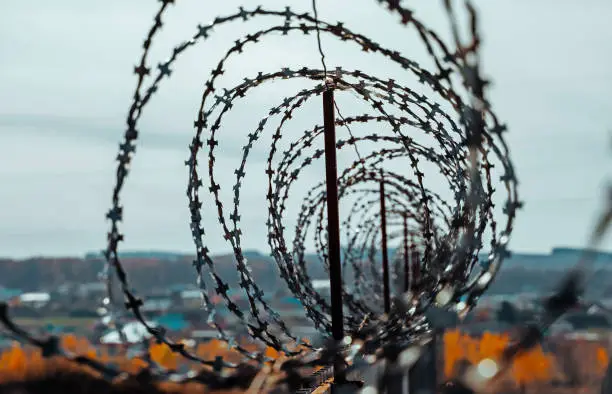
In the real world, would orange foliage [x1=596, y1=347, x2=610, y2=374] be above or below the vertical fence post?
below

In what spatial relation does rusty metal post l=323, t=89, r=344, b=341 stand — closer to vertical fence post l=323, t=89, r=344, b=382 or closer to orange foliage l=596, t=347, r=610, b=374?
vertical fence post l=323, t=89, r=344, b=382

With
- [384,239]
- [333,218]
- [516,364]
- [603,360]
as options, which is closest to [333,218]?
[333,218]

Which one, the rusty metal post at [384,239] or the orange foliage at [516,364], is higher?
the rusty metal post at [384,239]

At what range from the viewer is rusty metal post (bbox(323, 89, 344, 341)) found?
609 centimetres

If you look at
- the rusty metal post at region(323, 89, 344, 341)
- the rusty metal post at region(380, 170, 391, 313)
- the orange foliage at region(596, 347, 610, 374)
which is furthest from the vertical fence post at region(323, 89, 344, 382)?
the rusty metal post at region(380, 170, 391, 313)

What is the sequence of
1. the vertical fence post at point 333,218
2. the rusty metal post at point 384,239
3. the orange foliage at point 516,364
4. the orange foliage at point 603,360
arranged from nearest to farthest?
the orange foliage at point 603,360
the vertical fence post at point 333,218
the rusty metal post at point 384,239
the orange foliage at point 516,364

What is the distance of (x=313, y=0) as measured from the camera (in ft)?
16.5

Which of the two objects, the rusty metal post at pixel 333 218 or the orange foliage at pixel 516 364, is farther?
the orange foliage at pixel 516 364

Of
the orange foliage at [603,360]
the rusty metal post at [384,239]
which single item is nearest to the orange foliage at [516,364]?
the orange foliage at [603,360]

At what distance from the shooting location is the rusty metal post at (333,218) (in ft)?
20.0

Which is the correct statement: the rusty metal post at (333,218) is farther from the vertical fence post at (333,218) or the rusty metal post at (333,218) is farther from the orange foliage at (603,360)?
the orange foliage at (603,360)

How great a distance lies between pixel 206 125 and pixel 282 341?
5.26ft

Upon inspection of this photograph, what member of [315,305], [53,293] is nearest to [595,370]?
[315,305]

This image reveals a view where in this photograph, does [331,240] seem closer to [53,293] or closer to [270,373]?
[270,373]
